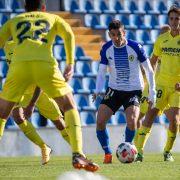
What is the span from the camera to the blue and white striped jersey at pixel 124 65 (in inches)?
532

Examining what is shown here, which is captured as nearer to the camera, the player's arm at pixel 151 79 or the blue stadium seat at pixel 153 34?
the player's arm at pixel 151 79

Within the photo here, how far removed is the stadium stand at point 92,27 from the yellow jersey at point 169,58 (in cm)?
547

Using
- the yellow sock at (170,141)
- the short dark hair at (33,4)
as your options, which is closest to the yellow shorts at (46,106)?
the yellow sock at (170,141)

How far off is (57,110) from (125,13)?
360 inches

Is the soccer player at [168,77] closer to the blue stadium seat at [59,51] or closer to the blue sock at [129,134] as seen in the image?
the blue sock at [129,134]

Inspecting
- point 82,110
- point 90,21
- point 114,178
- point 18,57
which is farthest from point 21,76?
point 90,21

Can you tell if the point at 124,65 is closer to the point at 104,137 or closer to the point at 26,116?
the point at 104,137

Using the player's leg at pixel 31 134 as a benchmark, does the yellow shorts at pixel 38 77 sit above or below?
above

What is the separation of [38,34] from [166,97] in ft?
13.9

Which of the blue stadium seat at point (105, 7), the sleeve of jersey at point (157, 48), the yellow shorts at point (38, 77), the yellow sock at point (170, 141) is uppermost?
the blue stadium seat at point (105, 7)

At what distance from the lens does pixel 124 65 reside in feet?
44.6

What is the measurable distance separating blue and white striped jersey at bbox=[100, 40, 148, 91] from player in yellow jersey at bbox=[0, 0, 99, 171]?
10.9 ft

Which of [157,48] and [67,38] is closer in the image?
[67,38]

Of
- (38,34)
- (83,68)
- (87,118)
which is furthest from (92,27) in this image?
(38,34)
